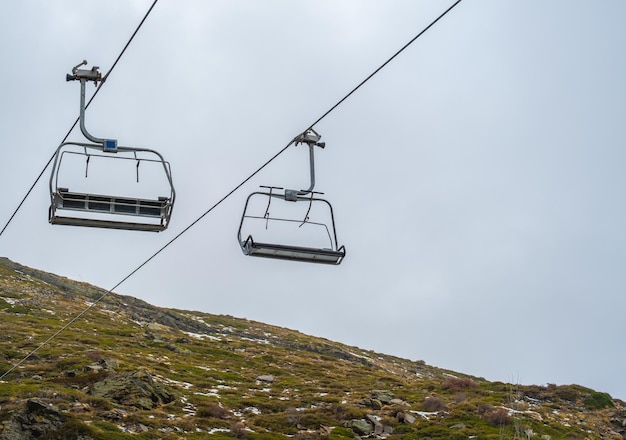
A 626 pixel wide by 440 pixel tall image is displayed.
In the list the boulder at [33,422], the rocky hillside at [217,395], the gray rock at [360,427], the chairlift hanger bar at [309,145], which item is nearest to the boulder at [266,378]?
the rocky hillside at [217,395]

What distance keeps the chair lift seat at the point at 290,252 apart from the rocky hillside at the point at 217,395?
69.7 ft

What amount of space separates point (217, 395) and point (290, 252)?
45.1 m

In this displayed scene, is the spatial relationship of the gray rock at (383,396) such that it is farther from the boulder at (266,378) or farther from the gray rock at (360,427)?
the boulder at (266,378)

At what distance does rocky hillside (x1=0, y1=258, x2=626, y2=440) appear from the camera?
44719 mm

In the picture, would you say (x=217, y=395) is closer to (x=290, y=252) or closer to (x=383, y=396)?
(x=383, y=396)

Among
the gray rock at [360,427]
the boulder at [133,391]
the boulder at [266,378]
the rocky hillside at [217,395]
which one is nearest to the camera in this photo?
the rocky hillside at [217,395]

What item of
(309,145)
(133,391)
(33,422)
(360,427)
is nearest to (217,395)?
(133,391)

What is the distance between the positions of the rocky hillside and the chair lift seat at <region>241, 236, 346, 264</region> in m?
21.2

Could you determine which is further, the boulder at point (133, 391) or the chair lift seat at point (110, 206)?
the boulder at point (133, 391)

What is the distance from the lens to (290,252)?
14.7 meters

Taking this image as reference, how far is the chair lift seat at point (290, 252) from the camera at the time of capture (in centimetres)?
1462

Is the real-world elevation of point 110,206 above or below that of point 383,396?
below

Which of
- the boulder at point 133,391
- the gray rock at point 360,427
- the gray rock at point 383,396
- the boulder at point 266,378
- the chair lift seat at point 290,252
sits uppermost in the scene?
the boulder at point 266,378

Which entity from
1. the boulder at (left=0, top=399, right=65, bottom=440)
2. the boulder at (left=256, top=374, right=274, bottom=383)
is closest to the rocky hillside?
the boulder at (left=0, top=399, right=65, bottom=440)
